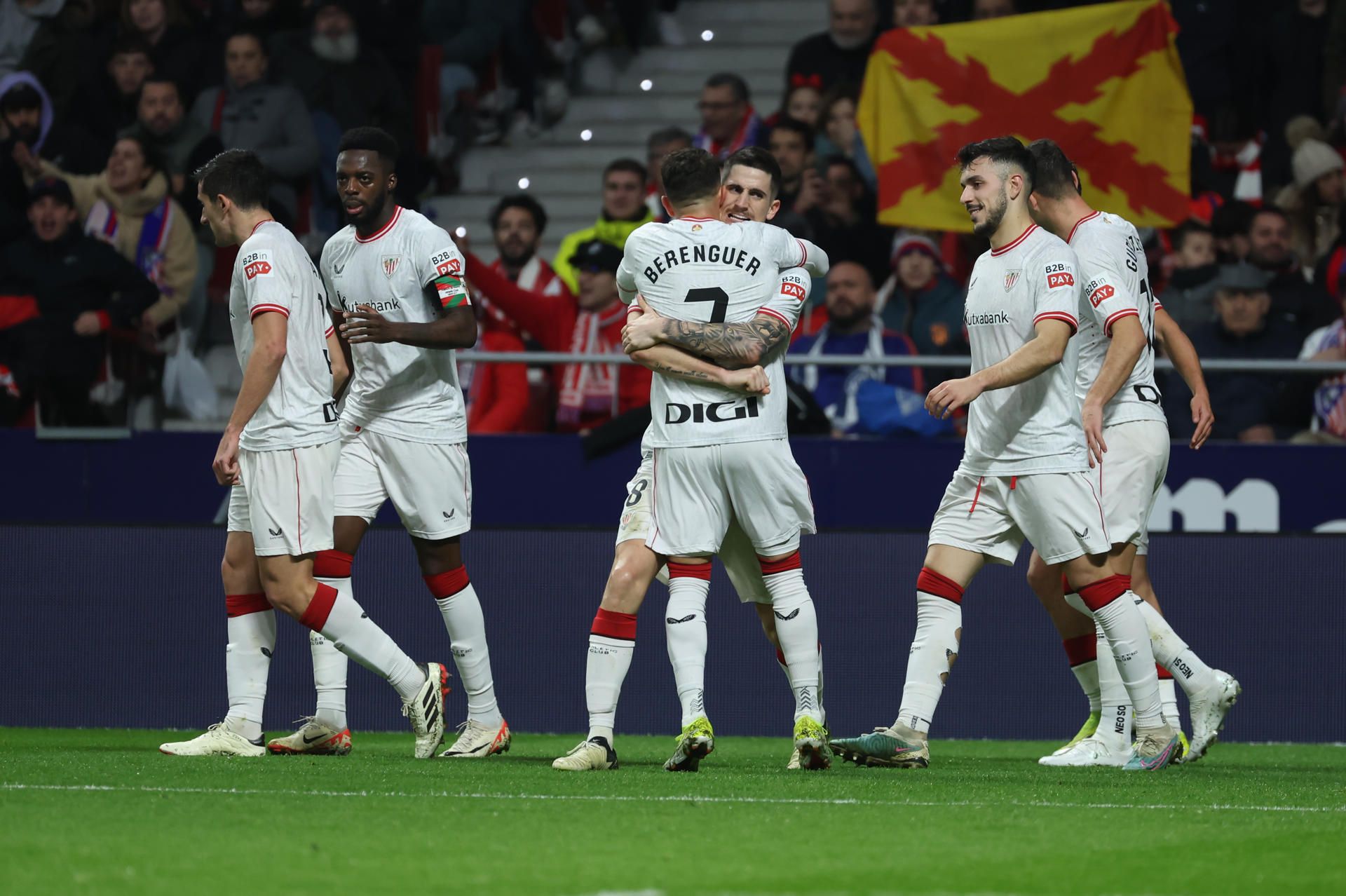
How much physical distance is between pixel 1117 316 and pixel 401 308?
2.64 metres

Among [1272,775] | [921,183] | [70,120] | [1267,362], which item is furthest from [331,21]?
[1272,775]

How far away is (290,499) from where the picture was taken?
6711 millimetres

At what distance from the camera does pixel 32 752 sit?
23.2 feet

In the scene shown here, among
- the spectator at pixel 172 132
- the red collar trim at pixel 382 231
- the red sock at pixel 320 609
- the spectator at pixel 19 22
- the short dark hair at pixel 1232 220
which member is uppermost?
the spectator at pixel 19 22

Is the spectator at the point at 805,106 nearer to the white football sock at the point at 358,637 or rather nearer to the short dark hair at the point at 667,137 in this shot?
the short dark hair at the point at 667,137

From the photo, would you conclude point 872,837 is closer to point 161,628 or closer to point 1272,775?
point 1272,775

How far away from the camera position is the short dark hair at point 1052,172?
7207mm

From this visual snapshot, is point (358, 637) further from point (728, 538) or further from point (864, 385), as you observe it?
point (864, 385)

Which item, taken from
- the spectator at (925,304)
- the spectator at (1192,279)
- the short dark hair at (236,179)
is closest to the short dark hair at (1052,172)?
the spectator at (925,304)

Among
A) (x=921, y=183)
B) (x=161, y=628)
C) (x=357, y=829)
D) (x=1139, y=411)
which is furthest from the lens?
(x=921, y=183)

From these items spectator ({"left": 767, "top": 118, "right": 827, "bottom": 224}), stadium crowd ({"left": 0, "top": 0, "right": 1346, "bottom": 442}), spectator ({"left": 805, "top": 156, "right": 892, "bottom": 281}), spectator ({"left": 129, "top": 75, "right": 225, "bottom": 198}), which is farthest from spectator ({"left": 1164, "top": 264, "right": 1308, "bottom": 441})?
spectator ({"left": 129, "top": 75, "right": 225, "bottom": 198})

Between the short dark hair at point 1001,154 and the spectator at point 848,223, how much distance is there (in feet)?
12.7

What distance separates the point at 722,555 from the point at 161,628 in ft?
12.0

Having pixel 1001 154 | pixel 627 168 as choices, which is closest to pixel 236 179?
pixel 1001 154
